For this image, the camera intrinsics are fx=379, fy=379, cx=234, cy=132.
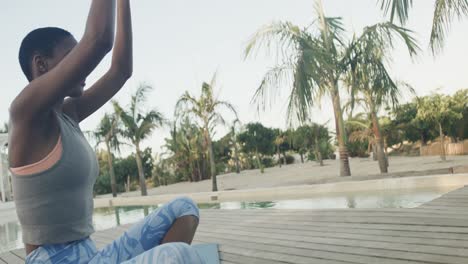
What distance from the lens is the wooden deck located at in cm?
234

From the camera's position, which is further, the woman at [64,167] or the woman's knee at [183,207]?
the woman's knee at [183,207]

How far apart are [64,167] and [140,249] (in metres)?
0.33

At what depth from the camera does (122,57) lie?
114cm

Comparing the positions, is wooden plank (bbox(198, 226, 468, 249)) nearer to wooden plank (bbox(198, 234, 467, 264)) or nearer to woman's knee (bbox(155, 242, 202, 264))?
wooden plank (bbox(198, 234, 467, 264))

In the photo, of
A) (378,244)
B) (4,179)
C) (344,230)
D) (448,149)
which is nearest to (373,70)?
(344,230)

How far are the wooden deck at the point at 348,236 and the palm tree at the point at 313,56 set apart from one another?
4672 millimetres

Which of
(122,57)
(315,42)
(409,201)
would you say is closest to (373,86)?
(315,42)

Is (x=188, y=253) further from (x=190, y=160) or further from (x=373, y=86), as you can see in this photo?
(x=190, y=160)

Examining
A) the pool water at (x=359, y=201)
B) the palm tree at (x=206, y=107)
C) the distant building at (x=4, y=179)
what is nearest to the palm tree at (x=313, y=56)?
the pool water at (x=359, y=201)

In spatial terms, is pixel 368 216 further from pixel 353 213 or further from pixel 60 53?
pixel 60 53

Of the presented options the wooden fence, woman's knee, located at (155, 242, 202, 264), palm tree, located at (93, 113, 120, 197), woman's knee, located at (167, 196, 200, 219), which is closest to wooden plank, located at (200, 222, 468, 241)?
woman's knee, located at (167, 196, 200, 219)

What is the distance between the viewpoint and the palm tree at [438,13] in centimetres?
430

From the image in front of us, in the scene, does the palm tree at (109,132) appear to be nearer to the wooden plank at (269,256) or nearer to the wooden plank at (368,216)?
the wooden plank at (368,216)

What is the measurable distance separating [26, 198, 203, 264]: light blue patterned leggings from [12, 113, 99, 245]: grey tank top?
0.03 meters
